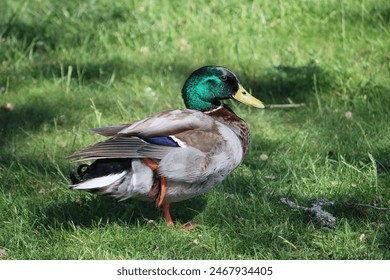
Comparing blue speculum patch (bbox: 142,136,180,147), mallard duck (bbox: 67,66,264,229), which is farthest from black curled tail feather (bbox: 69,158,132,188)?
blue speculum patch (bbox: 142,136,180,147)

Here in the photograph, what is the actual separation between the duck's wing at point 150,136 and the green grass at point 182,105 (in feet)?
1.67

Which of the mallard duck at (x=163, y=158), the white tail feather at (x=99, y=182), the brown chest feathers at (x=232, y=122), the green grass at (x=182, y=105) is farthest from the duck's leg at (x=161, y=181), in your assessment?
the brown chest feathers at (x=232, y=122)

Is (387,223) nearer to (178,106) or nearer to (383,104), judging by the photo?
(383,104)

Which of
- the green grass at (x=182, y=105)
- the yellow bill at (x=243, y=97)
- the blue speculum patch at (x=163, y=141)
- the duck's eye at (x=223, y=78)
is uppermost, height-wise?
the duck's eye at (x=223, y=78)

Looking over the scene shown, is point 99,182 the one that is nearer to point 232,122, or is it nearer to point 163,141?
point 163,141

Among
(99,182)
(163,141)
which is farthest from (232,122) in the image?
(99,182)

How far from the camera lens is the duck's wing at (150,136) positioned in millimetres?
4320

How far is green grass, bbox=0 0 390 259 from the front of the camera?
461 centimetres

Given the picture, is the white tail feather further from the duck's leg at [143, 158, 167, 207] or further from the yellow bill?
the yellow bill

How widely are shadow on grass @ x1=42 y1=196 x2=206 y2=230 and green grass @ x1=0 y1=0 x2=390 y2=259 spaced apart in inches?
0.4

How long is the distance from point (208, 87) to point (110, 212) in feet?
2.89

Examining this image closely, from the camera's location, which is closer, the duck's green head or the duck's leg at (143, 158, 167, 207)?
the duck's leg at (143, 158, 167, 207)

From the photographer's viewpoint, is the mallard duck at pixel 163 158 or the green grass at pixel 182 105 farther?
the green grass at pixel 182 105

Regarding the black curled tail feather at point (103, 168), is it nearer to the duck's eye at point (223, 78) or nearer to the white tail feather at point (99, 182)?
the white tail feather at point (99, 182)
